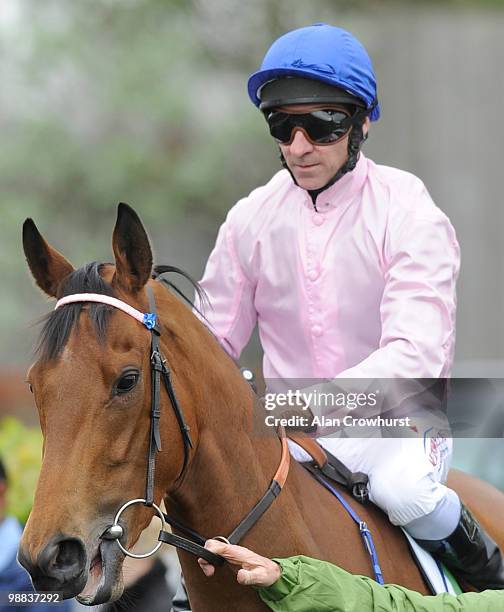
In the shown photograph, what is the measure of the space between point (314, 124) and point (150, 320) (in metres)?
0.98

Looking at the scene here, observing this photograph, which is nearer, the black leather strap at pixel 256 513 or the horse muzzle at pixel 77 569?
the horse muzzle at pixel 77 569

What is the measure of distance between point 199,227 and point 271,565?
36.3 feet

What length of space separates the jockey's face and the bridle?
818mm

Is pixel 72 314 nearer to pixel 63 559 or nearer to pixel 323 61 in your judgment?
pixel 63 559

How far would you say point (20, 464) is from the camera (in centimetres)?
618

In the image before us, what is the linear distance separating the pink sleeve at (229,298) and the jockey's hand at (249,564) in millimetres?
1025

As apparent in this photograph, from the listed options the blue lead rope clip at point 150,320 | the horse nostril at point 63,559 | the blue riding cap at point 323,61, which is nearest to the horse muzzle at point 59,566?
the horse nostril at point 63,559

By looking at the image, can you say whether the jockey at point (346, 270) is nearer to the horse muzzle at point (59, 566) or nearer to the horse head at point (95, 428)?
the horse head at point (95, 428)

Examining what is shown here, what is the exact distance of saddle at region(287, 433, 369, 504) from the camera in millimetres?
3162

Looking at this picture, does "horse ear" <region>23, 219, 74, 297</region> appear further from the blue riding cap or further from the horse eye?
the blue riding cap

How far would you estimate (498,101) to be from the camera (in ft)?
42.3

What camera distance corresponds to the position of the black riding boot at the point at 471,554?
10.5ft

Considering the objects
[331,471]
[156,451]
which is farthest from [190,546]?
[331,471]

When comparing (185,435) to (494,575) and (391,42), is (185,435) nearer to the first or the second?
(494,575)
